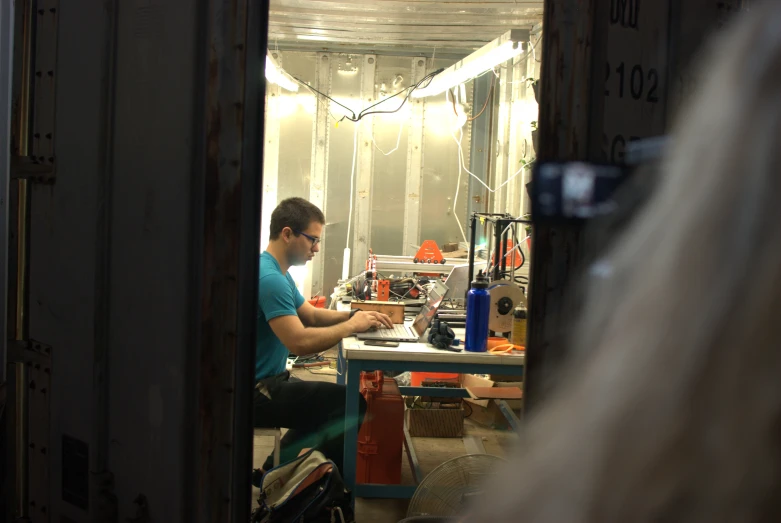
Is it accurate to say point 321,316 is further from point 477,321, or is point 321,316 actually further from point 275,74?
point 275,74

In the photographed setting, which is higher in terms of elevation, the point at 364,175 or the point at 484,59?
the point at 484,59

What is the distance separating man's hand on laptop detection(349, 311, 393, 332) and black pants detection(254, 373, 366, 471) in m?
0.38

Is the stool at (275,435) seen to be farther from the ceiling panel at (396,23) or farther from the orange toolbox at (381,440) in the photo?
the ceiling panel at (396,23)

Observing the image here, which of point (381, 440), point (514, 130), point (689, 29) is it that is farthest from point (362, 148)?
point (689, 29)

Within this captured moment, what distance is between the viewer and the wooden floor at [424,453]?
3.43 m

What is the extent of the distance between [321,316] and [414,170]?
14.2 ft

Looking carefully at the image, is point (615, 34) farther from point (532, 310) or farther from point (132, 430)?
point (132, 430)

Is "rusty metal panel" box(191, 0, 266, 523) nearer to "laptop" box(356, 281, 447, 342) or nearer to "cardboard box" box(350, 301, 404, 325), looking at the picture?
"laptop" box(356, 281, 447, 342)

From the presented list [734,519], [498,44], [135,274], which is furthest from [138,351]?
[498,44]

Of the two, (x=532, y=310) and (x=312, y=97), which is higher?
(x=312, y=97)

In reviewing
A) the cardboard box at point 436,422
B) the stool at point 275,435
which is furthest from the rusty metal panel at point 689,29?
the cardboard box at point 436,422

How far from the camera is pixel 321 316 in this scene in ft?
12.0

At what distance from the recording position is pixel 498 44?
12.8ft

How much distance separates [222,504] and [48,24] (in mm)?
1466
